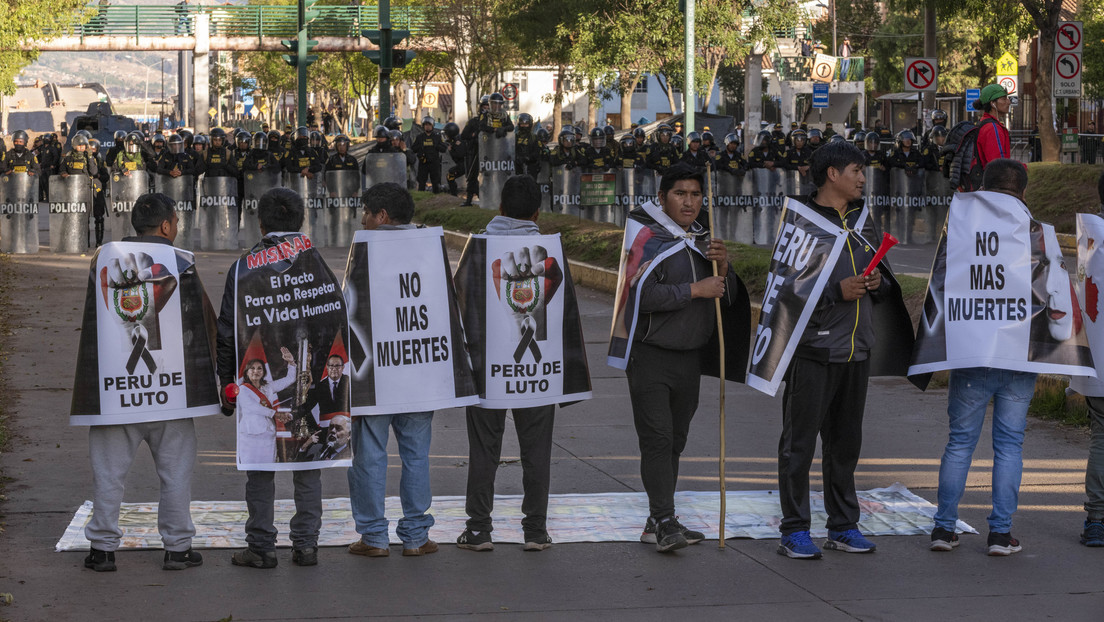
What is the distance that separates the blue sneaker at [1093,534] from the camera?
6.58m

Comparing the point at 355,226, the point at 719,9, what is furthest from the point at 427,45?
the point at 355,226

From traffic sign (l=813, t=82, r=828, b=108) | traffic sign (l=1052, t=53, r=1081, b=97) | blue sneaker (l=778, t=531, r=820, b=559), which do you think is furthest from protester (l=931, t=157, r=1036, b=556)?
traffic sign (l=813, t=82, r=828, b=108)

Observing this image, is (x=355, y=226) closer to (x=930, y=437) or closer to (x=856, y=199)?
(x=930, y=437)

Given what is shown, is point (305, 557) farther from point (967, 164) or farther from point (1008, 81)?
point (1008, 81)

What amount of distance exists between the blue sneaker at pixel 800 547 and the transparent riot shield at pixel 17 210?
60.1ft

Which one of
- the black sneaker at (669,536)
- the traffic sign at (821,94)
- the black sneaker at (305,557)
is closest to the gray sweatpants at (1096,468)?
the black sneaker at (669,536)

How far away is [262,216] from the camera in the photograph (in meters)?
6.34

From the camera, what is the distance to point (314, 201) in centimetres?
2319

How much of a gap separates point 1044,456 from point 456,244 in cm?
1395

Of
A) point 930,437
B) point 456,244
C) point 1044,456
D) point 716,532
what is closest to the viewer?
point 716,532

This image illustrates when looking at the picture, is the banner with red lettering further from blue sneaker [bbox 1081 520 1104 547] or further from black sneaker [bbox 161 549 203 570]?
blue sneaker [bbox 1081 520 1104 547]

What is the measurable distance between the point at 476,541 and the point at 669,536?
88cm

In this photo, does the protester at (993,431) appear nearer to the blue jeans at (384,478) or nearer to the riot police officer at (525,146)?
the blue jeans at (384,478)

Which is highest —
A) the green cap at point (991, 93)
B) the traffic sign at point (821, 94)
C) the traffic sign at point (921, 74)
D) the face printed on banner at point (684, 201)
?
the traffic sign at point (821, 94)
